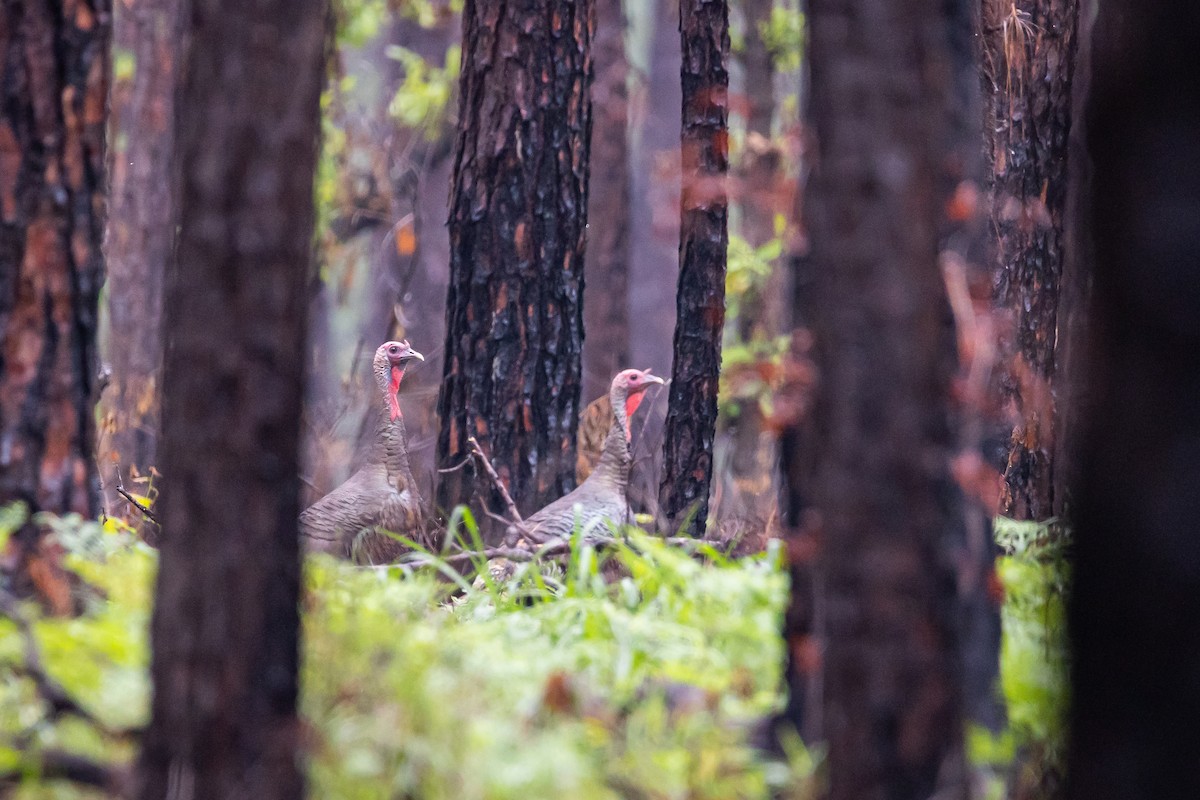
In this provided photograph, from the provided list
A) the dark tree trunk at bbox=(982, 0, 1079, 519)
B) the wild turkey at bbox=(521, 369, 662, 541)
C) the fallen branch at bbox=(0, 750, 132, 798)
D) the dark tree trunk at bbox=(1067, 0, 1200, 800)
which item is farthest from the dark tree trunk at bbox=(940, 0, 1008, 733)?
the dark tree trunk at bbox=(982, 0, 1079, 519)

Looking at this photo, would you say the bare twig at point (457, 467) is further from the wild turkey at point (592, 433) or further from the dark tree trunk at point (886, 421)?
the dark tree trunk at point (886, 421)

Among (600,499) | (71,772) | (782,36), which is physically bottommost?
Result: (71,772)

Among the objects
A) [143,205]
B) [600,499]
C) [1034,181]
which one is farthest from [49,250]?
[143,205]

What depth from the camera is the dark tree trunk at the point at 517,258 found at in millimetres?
9289

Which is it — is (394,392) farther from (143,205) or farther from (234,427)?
(143,205)

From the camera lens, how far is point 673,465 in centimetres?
952

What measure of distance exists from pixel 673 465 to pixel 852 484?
19.3 feet

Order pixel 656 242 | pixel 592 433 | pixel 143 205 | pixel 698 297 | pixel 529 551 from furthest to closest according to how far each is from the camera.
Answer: pixel 656 242 < pixel 143 205 < pixel 592 433 < pixel 698 297 < pixel 529 551

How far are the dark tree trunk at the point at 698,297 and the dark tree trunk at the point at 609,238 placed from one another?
6.92 meters

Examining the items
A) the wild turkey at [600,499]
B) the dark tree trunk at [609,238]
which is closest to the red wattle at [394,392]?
the wild turkey at [600,499]

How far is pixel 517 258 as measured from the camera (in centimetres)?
934

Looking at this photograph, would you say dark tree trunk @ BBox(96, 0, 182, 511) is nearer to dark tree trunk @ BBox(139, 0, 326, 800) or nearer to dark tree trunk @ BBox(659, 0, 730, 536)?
dark tree trunk @ BBox(659, 0, 730, 536)

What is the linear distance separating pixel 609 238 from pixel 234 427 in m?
13.8

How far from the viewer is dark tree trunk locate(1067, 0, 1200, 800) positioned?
3215 millimetres
